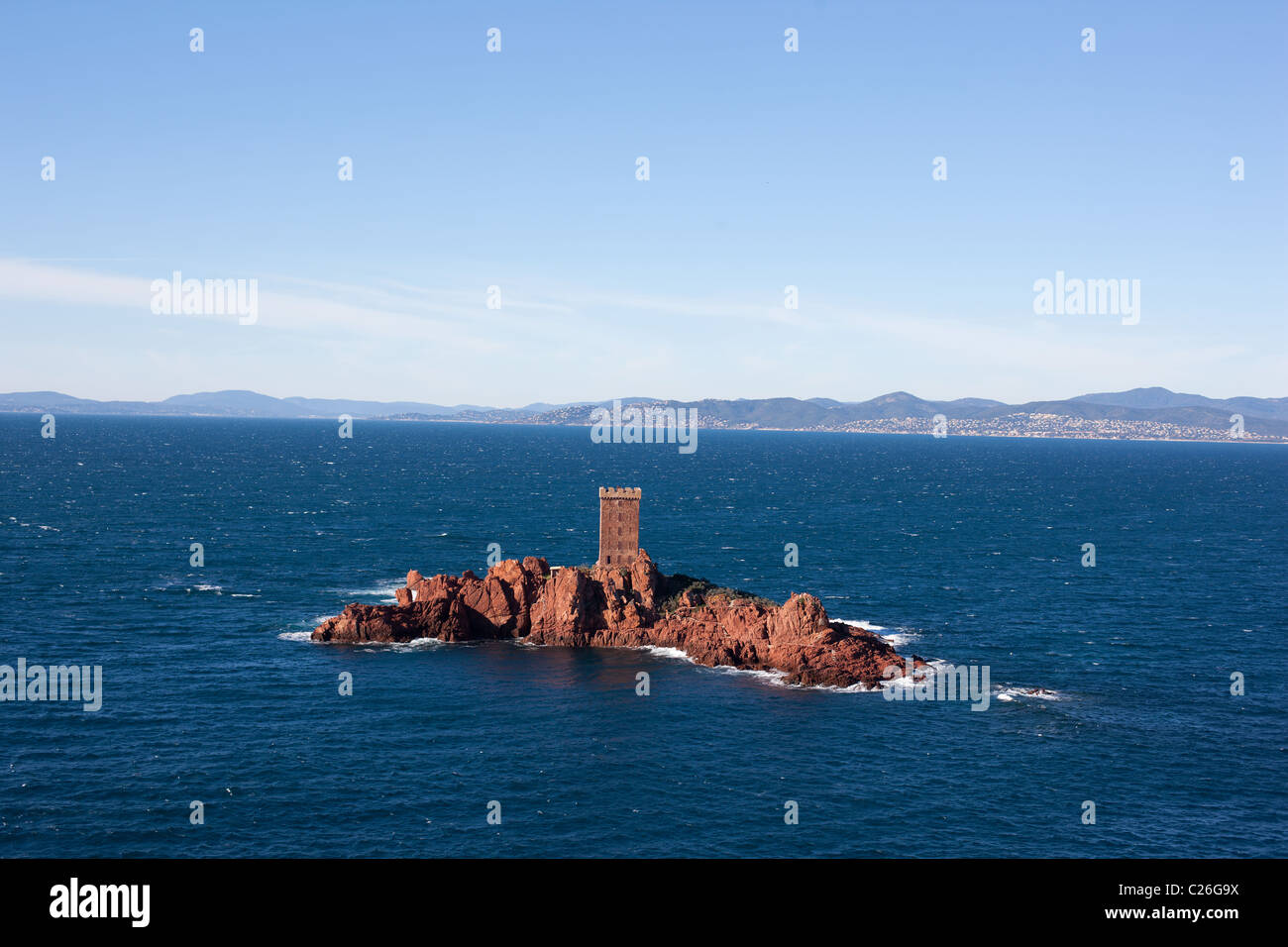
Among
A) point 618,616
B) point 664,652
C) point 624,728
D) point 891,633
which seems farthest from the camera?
point 891,633

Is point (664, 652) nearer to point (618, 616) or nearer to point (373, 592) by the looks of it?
point (618, 616)

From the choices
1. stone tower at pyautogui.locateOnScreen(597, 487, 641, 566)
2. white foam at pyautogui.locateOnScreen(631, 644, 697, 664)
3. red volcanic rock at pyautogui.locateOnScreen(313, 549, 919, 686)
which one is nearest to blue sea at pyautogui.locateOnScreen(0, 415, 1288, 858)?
white foam at pyautogui.locateOnScreen(631, 644, 697, 664)

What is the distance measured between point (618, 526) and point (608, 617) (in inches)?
389

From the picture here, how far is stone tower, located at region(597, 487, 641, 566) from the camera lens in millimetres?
94938

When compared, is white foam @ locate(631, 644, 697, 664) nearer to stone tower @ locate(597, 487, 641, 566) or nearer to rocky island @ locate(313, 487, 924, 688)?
rocky island @ locate(313, 487, 924, 688)

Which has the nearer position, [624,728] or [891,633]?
[624,728]

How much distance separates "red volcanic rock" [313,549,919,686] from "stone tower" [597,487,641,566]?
1.71 meters

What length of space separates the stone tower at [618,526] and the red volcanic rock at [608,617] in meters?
1.71

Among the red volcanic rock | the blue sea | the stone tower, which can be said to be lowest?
the blue sea

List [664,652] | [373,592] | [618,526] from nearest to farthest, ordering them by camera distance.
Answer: [664,652] → [618,526] → [373,592]

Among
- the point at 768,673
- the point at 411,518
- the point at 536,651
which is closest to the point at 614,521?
the point at 536,651

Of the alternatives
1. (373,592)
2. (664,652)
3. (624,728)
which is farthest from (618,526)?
(624,728)

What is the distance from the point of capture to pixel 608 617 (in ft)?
293

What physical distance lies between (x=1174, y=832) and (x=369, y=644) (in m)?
61.9
